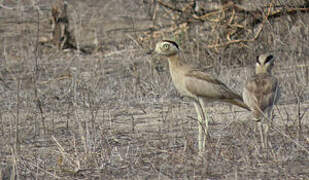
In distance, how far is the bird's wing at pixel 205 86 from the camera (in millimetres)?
5258

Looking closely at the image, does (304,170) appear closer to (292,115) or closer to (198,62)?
(292,115)

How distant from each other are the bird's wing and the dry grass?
0.89ft

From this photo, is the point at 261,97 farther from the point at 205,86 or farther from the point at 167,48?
the point at 167,48

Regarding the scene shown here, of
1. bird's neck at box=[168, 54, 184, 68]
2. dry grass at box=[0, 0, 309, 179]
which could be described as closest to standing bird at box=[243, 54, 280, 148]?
dry grass at box=[0, 0, 309, 179]

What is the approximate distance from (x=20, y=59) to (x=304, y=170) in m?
8.00

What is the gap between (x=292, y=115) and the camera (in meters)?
6.34

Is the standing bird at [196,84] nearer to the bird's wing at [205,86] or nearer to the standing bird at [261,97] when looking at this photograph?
the bird's wing at [205,86]

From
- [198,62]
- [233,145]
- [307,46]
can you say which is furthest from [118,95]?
[233,145]

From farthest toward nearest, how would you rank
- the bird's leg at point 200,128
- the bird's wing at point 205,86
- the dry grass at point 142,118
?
the bird's wing at point 205,86 < the bird's leg at point 200,128 < the dry grass at point 142,118

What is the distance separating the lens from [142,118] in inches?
262

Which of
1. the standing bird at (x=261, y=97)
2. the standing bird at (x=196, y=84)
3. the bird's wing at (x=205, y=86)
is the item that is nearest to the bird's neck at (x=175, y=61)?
the standing bird at (x=196, y=84)

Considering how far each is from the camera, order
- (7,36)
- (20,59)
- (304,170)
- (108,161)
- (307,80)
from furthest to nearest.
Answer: (7,36) → (20,59) → (307,80) → (108,161) → (304,170)

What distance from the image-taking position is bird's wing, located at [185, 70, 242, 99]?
5.26m

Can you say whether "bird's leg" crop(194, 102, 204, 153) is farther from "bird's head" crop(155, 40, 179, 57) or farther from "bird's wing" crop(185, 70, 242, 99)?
"bird's head" crop(155, 40, 179, 57)
